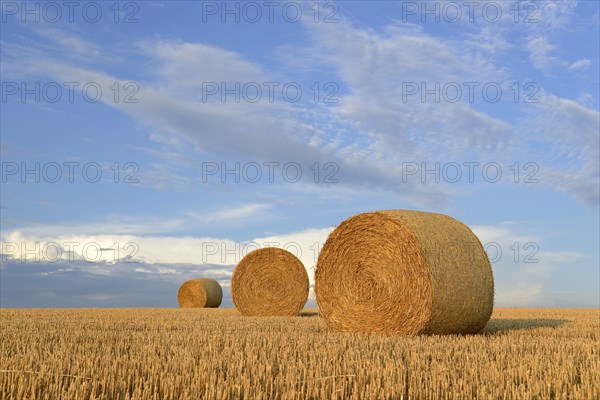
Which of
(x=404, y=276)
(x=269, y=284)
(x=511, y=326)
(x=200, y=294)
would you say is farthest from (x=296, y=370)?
(x=200, y=294)

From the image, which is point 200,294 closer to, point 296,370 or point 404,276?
point 404,276

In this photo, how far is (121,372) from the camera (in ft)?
15.5

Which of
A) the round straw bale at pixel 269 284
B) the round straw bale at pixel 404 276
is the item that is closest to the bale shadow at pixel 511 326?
the round straw bale at pixel 404 276

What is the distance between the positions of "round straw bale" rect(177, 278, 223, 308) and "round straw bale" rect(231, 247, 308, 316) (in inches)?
320

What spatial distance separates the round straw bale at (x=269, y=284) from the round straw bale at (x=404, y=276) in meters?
5.81

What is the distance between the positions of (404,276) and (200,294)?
1617 cm

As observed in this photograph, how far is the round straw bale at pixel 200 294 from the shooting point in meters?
24.1

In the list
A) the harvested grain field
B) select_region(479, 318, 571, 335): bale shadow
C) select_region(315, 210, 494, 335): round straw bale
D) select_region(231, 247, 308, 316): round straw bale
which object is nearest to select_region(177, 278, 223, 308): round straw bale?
select_region(231, 247, 308, 316): round straw bale

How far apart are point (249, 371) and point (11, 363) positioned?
210 centimetres

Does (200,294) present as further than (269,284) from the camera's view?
Yes

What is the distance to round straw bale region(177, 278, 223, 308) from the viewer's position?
949 inches

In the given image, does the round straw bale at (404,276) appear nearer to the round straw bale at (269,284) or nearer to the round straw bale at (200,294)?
the round straw bale at (269,284)

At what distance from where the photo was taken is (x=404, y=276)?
916 cm

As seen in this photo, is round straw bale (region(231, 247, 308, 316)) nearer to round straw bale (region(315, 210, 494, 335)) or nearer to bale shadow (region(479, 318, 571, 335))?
bale shadow (region(479, 318, 571, 335))
